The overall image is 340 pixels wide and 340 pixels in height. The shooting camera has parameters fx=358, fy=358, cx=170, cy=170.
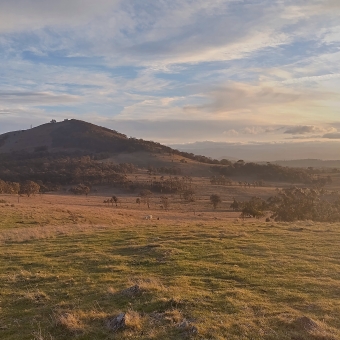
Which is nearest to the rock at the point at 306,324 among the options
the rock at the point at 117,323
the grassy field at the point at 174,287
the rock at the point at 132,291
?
the grassy field at the point at 174,287

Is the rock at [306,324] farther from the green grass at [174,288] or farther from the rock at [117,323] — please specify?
the rock at [117,323]

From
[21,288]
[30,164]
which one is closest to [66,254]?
[21,288]

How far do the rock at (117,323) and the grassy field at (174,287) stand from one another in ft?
0.35

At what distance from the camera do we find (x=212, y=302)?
34.5 ft

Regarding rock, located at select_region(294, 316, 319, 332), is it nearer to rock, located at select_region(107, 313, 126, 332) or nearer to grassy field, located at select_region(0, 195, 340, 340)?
grassy field, located at select_region(0, 195, 340, 340)

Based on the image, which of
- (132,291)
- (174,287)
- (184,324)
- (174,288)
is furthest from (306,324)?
(132,291)

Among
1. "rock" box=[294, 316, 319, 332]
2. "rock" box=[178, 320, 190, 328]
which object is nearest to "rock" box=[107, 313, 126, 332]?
"rock" box=[178, 320, 190, 328]

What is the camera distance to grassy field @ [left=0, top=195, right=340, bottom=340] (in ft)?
28.9

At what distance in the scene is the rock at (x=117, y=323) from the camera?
8766 mm

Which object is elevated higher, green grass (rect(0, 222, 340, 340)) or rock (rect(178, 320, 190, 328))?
rock (rect(178, 320, 190, 328))

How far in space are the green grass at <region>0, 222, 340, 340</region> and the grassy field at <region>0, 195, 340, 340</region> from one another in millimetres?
32

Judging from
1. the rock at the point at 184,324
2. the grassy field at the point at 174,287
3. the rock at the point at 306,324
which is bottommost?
the grassy field at the point at 174,287

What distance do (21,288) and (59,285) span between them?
52.2 inches

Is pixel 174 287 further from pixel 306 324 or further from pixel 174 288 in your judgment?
pixel 306 324
